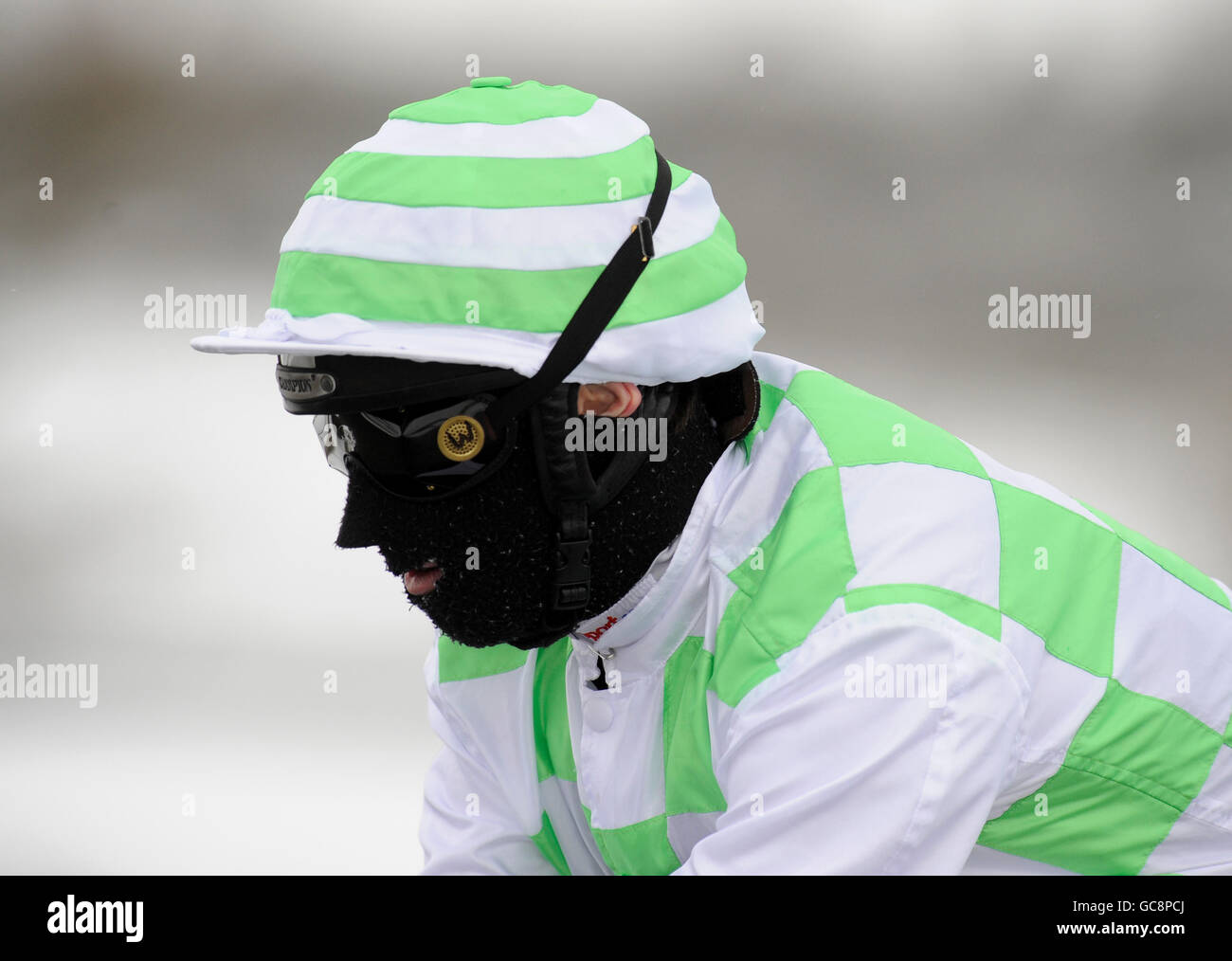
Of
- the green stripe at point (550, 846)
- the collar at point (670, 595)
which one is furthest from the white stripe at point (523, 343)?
the green stripe at point (550, 846)

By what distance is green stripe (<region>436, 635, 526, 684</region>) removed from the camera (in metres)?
1.46

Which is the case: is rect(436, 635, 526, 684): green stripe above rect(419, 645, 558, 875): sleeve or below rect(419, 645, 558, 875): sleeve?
above

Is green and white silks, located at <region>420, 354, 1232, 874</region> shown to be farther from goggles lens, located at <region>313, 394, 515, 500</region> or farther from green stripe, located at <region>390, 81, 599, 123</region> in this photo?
green stripe, located at <region>390, 81, 599, 123</region>

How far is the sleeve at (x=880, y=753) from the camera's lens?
1067 millimetres

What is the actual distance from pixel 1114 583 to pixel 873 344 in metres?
1.62

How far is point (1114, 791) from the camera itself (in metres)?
1.21

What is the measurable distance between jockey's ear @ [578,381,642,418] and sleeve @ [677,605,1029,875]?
238 millimetres

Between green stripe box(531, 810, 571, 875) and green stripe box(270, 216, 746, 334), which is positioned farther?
green stripe box(531, 810, 571, 875)

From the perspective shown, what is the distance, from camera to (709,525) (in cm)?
126

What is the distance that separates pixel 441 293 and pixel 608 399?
0.54 feet
